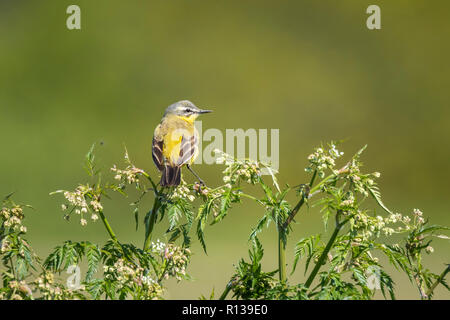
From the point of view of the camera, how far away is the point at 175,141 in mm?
3006

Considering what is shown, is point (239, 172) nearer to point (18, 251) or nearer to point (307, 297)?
point (307, 297)

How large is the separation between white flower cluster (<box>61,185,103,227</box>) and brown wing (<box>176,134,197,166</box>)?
50.3 inches

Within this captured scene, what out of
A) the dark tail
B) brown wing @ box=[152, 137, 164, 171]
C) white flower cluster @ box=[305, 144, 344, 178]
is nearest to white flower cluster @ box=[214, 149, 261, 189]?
white flower cluster @ box=[305, 144, 344, 178]

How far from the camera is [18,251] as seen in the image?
1388mm

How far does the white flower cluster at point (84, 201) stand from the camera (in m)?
1.48

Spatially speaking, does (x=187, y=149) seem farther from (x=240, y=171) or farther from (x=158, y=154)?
(x=240, y=171)

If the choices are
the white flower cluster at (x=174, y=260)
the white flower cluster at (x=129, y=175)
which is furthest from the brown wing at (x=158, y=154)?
the white flower cluster at (x=174, y=260)

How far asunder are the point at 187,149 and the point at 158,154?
0.18 meters

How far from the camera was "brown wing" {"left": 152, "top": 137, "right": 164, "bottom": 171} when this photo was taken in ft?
9.15

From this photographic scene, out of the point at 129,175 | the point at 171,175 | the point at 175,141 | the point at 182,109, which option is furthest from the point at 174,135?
the point at 129,175

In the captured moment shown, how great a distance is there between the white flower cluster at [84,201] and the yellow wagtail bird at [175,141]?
971 millimetres

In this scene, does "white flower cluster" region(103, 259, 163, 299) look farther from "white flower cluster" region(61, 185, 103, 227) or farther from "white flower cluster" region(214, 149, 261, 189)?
"white flower cluster" region(214, 149, 261, 189)

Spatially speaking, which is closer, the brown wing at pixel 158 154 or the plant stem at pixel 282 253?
the plant stem at pixel 282 253

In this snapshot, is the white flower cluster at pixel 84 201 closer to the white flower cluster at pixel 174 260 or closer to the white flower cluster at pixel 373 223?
the white flower cluster at pixel 174 260
